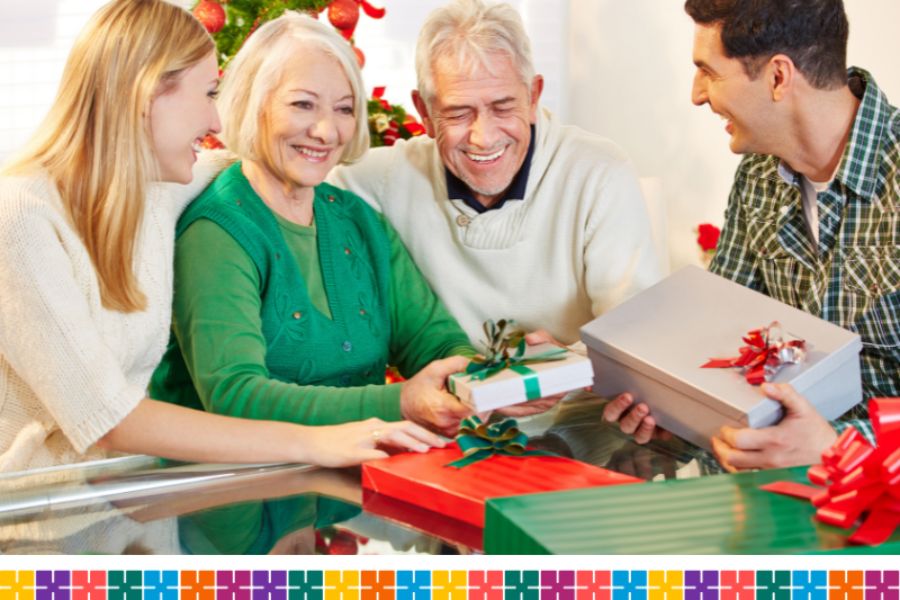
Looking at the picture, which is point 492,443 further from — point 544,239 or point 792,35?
point 792,35

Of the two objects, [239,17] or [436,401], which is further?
[239,17]

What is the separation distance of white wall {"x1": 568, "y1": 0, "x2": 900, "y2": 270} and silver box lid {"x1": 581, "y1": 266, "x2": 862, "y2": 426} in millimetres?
2365

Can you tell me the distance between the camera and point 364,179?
178 centimetres

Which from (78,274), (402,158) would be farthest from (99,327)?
(402,158)

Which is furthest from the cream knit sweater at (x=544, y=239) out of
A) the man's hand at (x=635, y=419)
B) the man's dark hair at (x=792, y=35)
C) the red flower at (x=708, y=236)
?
the red flower at (x=708, y=236)

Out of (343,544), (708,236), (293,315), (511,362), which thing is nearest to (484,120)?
(293,315)

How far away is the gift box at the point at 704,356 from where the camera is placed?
105 cm

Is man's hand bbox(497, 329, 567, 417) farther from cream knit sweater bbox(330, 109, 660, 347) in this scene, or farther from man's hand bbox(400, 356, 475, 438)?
cream knit sweater bbox(330, 109, 660, 347)

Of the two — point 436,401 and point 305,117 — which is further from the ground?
point 305,117

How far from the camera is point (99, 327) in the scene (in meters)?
1.15

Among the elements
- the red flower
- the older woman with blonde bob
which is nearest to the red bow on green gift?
the older woman with blonde bob

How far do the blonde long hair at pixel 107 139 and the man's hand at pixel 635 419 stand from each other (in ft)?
2.41

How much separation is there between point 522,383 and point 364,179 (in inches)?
34.1

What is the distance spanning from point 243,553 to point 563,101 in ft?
12.3
